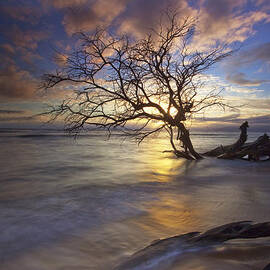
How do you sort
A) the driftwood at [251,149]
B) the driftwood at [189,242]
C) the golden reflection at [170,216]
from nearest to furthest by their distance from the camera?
1. the driftwood at [189,242]
2. the golden reflection at [170,216]
3. the driftwood at [251,149]

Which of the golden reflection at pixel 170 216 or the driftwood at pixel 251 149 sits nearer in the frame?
the golden reflection at pixel 170 216

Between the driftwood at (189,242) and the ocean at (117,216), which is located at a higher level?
the driftwood at (189,242)

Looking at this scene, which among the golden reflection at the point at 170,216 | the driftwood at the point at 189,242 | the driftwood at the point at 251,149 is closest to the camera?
the driftwood at the point at 189,242

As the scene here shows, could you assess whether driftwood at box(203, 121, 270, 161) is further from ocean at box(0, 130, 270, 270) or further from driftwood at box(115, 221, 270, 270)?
driftwood at box(115, 221, 270, 270)

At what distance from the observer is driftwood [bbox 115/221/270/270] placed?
69.1 inches

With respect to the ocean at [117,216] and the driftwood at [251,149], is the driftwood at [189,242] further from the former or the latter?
the driftwood at [251,149]

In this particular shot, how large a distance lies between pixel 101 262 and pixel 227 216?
2043 mm

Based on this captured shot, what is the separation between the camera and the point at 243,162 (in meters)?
8.02

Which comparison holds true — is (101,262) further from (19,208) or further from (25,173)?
(25,173)

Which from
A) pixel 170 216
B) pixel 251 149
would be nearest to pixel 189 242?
pixel 170 216

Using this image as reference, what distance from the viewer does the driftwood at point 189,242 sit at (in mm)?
1754

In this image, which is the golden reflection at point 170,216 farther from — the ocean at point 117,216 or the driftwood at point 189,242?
the driftwood at point 189,242

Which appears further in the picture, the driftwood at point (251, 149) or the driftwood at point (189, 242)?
the driftwood at point (251, 149)

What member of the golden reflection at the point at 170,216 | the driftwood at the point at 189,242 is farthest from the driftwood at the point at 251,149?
the driftwood at the point at 189,242
